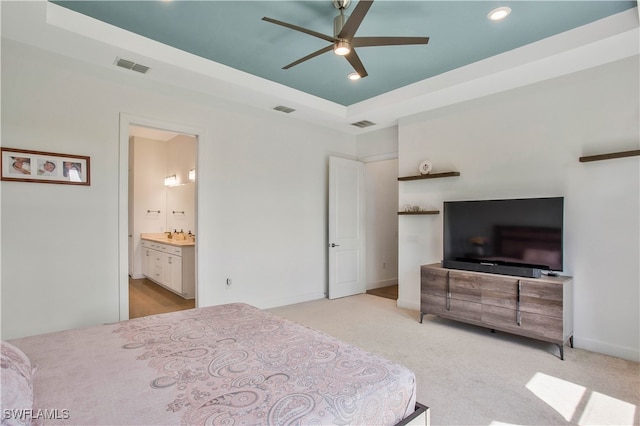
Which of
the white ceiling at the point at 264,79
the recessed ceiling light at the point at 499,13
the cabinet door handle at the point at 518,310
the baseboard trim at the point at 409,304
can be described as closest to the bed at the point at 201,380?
the cabinet door handle at the point at 518,310

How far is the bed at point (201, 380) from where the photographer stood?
3.41 feet

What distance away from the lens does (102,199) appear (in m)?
3.29

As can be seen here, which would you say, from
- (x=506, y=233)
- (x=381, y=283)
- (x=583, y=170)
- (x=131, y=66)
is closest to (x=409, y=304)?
(x=381, y=283)

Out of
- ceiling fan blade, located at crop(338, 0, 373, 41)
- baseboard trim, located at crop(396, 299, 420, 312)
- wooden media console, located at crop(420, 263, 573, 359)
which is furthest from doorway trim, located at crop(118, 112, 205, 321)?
baseboard trim, located at crop(396, 299, 420, 312)

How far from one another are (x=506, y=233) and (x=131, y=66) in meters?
4.20

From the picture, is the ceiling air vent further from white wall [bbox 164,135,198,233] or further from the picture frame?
the picture frame

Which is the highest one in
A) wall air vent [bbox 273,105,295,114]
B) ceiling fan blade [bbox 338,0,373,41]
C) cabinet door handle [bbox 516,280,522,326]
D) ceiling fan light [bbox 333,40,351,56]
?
wall air vent [bbox 273,105,295,114]

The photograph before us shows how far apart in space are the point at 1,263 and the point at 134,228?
4.02 meters

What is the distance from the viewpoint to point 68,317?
3102 mm

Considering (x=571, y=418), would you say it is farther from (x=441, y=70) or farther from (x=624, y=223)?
(x=441, y=70)

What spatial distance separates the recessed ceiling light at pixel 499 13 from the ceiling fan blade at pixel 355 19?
1.22 m

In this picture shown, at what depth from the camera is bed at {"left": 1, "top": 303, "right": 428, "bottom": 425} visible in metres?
1.04

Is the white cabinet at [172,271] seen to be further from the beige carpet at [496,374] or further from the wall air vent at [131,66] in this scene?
the wall air vent at [131,66]

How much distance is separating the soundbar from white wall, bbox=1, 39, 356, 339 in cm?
227
